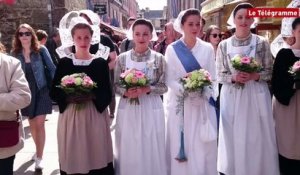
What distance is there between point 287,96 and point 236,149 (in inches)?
34.1

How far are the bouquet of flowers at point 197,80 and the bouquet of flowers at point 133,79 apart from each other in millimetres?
458

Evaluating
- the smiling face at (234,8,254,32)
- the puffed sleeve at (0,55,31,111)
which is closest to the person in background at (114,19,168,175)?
the smiling face at (234,8,254,32)

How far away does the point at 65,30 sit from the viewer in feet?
15.0

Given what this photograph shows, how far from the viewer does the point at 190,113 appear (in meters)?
4.57

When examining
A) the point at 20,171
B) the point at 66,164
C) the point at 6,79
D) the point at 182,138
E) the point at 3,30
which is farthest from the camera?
the point at 3,30

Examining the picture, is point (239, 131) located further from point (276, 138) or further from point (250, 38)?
point (250, 38)

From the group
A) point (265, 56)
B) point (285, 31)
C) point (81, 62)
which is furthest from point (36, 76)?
point (285, 31)

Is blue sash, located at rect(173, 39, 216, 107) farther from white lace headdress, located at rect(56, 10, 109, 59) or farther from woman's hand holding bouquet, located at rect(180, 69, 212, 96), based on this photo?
white lace headdress, located at rect(56, 10, 109, 59)

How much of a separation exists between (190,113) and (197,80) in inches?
19.9

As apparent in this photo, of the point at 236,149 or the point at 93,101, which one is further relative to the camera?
the point at 236,149

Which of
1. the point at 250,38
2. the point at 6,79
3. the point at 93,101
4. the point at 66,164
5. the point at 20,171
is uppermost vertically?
the point at 250,38

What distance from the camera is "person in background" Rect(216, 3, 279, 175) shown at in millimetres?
4582

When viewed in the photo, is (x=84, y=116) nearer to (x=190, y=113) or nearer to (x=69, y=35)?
(x=69, y=35)

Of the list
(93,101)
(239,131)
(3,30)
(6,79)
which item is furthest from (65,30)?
(3,30)
